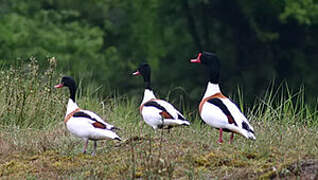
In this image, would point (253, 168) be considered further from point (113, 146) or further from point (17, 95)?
point (17, 95)

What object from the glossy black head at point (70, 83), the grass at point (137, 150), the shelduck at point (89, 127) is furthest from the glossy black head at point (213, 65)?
the glossy black head at point (70, 83)

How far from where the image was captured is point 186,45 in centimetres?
2541

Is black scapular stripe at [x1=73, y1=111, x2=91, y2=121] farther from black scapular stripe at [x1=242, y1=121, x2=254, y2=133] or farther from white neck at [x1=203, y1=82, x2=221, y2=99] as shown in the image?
black scapular stripe at [x1=242, y1=121, x2=254, y2=133]

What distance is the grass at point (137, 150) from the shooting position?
22.2ft

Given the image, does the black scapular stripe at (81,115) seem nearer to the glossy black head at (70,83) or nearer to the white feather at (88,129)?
the white feather at (88,129)

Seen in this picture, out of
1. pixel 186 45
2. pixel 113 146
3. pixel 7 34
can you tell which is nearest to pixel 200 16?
pixel 186 45

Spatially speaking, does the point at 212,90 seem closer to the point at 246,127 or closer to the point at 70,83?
the point at 246,127

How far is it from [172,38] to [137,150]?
18.2 meters

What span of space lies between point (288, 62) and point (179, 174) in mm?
16792

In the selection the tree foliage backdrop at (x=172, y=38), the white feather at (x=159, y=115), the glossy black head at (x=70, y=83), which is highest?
the tree foliage backdrop at (x=172, y=38)

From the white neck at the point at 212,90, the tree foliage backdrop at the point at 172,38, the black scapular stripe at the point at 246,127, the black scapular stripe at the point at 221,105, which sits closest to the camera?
the black scapular stripe at the point at 246,127

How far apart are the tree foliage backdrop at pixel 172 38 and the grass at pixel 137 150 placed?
10.1m

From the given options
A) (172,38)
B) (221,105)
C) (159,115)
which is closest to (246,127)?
(221,105)

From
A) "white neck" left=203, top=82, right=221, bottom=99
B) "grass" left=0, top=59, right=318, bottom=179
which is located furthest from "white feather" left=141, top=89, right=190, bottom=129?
"white neck" left=203, top=82, right=221, bottom=99
